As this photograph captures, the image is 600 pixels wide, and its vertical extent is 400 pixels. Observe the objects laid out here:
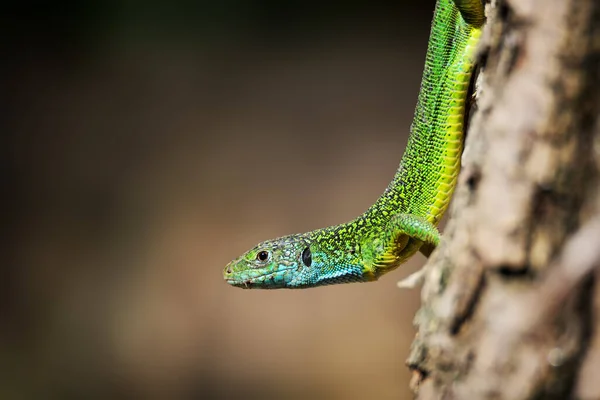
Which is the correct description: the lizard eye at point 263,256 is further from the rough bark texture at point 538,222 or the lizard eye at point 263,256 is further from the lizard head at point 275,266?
the rough bark texture at point 538,222

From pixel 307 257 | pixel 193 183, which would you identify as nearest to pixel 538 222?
pixel 307 257

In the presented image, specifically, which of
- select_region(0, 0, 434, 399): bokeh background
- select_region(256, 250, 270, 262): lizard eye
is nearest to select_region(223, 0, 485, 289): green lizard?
select_region(256, 250, 270, 262): lizard eye

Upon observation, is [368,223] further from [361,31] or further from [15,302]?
[15,302]

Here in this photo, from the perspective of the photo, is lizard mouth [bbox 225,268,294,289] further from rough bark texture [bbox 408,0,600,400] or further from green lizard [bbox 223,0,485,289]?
rough bark texture [bbox 408,0,600,400]

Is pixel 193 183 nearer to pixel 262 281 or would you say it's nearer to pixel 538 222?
pixel 262 281

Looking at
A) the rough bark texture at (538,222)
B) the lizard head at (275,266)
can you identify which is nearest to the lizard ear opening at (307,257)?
the lizard head at (275,266)

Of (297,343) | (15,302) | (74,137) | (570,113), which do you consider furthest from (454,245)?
(15,302)
